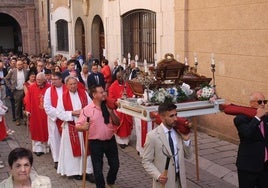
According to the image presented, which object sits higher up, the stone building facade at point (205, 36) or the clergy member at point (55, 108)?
the stone building facade at point (205, 36)

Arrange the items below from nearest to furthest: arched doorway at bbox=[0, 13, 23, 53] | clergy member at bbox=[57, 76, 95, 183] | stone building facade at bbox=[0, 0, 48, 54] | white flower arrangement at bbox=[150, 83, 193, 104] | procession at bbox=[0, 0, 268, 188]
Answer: procession at bbox=[0, 0, 268, 188], white flower arrangement at bbox=[150, 83, 193, 104], clergy member at bbox=[57, 76, 95, 183], stone building facade at bbox=[0, 0, 48, 54], arched doorway at bbox=[0, 13, 23, 53]

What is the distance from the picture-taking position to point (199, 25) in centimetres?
1125

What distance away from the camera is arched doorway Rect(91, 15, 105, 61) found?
2088cm

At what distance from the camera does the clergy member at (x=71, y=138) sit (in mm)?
7973

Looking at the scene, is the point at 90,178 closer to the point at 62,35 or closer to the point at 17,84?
the point at 17,84

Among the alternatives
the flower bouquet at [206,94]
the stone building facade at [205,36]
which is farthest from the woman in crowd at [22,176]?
the stone building facade at [205,36]

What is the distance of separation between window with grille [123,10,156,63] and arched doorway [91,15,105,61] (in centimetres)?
442

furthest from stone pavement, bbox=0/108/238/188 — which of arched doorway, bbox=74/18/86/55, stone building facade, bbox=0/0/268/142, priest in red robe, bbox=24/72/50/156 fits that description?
arched doorway, bbox=74/18/86/55

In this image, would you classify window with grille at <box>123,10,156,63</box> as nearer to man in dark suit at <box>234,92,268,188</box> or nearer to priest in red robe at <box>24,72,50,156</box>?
priest in red robe at <box>24,72,50,156</box>

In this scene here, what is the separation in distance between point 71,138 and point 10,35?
35.1 metres

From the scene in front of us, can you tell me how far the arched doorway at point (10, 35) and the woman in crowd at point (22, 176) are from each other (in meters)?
37.8

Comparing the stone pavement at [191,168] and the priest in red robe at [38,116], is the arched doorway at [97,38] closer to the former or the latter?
the stone pavement at [191,168]

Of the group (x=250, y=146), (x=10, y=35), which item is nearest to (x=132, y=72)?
(x=250, y=146)

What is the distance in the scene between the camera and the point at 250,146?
5.54 metres
